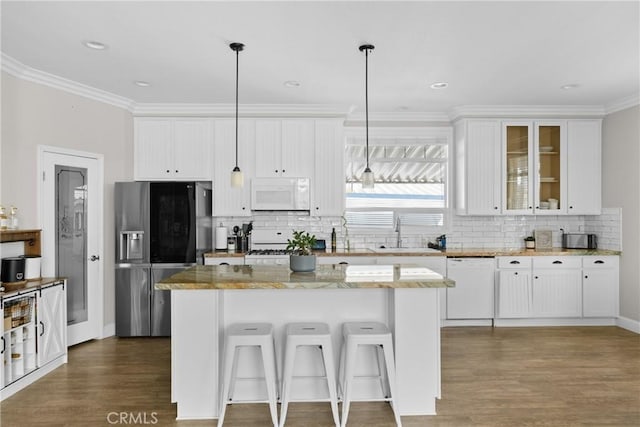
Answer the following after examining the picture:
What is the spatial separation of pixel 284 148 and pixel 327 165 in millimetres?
561

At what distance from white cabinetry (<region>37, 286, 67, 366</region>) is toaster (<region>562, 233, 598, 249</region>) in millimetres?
5648

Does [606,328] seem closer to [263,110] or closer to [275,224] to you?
[275,224]

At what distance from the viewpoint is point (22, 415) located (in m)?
2.95

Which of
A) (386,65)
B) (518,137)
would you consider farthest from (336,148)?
(518,137)

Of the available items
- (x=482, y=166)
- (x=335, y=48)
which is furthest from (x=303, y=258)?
(x=482, y=166)

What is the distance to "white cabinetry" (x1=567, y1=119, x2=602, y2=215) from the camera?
545cm

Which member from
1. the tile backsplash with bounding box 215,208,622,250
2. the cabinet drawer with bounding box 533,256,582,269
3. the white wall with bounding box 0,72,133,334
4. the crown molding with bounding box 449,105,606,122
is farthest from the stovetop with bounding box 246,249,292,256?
the cabinet drawer with bounding box 533,256,582,269

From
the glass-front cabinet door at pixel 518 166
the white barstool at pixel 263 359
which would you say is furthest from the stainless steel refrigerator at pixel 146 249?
the glass-front cabinet door at pixel 518 166

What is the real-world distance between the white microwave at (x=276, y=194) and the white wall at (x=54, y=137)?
4.93ft

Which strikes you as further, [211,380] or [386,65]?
[386,65]

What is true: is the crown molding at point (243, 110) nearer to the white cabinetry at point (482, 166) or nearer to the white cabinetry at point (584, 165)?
the white cabinetry at point (482, 166)

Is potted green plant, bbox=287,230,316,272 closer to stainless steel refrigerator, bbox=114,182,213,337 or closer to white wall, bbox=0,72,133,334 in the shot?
stainless steel refrigerator, bbox=114,182,213,337

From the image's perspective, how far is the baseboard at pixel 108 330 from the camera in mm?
4769

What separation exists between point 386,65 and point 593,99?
2784 millimetres
